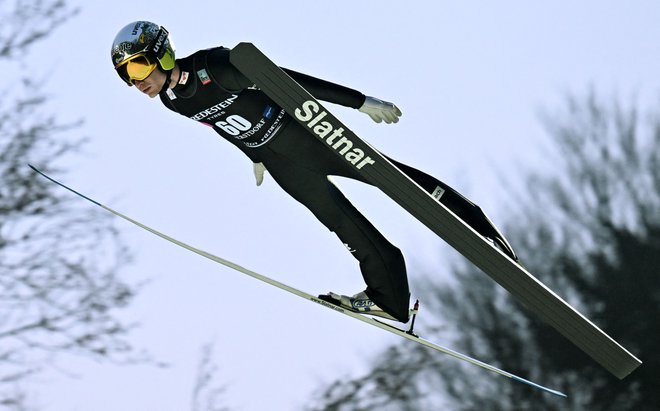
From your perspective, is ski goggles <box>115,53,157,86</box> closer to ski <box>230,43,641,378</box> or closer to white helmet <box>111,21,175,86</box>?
white helmet <box>111,21,175,86</box>

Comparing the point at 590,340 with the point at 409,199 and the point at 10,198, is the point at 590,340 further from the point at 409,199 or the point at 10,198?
the point at 10,198

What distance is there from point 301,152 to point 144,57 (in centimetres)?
93

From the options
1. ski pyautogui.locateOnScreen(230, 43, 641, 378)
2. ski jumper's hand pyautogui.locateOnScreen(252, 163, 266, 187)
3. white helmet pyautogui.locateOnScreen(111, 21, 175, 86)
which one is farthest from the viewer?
ski jumper's hand pyautogui.locateOnScreen(252, 163, 266, 187)

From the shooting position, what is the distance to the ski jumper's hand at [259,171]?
5898mm

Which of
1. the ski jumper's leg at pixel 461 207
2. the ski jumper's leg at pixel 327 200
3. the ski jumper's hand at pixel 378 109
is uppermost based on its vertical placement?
the ski jumper's hand at pixel 378 109

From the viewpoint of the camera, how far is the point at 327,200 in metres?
5.79

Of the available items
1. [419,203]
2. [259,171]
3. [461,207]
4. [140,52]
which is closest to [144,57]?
[140,52]

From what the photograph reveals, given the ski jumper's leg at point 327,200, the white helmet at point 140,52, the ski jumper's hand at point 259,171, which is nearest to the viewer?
the white helmet at point 140,52

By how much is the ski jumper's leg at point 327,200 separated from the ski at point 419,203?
0.13 m

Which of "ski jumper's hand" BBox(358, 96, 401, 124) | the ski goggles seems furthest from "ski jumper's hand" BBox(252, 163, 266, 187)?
the ski goggles

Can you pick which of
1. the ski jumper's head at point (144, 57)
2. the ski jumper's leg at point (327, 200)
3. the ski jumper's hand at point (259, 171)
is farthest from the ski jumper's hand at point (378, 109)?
the ski jumper's head at point (144, 57)

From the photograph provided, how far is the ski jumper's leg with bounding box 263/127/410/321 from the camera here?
5746 millimetres

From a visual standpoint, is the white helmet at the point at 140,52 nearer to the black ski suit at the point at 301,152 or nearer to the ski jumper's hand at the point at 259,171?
the black ski suit at the point at 301,152

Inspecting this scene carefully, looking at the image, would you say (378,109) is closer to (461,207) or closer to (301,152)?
(301,152)
